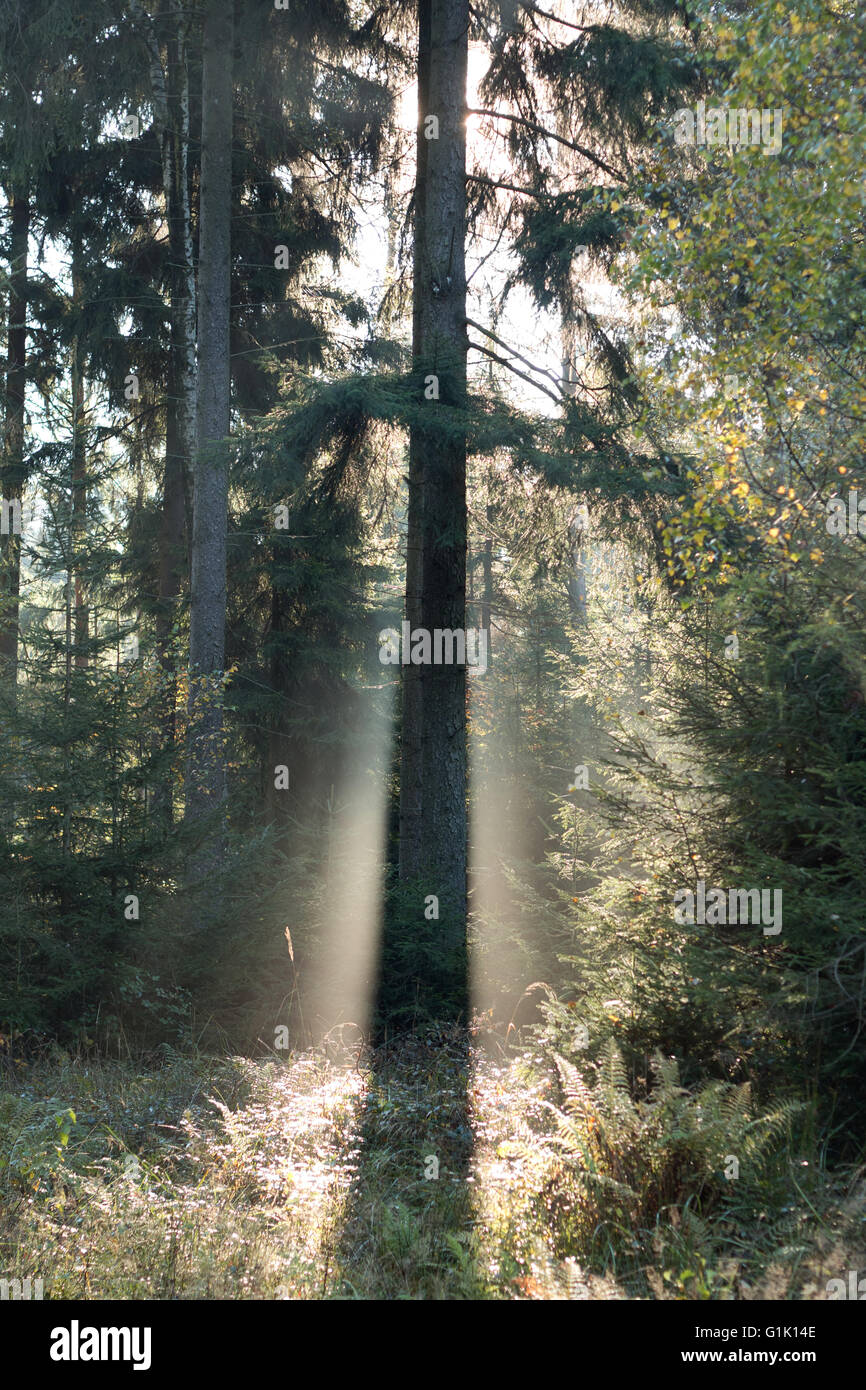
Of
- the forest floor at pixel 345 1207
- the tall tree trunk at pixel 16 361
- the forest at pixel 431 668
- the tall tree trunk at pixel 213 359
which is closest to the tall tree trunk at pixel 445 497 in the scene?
the forest at pixel 431 668

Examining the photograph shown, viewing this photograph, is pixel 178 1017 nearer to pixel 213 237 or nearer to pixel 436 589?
pixel 436 589

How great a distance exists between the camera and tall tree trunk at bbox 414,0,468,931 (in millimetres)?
11328

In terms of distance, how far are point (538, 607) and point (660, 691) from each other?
52.0 ft

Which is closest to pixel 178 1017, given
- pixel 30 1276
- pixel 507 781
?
pixel 30 1276

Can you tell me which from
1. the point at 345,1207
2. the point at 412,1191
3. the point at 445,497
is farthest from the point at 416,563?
the point at 345,1207

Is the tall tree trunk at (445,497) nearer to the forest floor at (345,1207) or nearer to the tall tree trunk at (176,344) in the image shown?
the tall tree trunk at (176,344)

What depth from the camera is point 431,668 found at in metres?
11.4

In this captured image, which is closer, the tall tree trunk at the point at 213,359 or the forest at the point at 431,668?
the forest at the point at 431,668

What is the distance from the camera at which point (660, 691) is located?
6.36m

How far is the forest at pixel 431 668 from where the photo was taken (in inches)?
174

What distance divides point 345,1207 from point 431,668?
7.36 meters

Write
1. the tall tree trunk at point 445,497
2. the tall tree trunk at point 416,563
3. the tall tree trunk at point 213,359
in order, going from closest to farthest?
the tall tree trunk at point 445,497 < the tall tree trunk at point 416,563 < the tall tree trunk at point 213,359

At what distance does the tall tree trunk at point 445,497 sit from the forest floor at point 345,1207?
16.7ft

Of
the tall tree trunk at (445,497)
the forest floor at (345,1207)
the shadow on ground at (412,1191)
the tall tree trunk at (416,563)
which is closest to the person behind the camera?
the forest floor at (345,1207)
